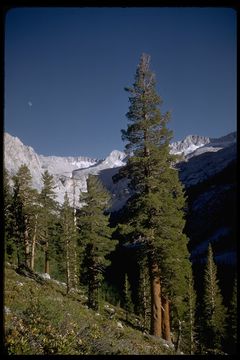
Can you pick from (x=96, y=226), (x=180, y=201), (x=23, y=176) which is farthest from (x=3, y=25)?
(x=23, y=176)

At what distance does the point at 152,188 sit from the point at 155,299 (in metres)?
5.49

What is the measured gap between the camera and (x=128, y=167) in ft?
57.7

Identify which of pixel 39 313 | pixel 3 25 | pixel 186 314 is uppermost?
pixel 3 25

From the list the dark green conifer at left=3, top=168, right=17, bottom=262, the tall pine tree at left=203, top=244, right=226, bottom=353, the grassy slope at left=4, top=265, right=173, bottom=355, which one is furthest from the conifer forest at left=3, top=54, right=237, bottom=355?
the tall pine tree at left=203, top=244, right=226, bottom=353

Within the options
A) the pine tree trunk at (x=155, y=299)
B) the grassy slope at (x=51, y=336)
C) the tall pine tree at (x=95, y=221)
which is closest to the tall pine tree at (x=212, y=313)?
the tall pine tree at (x=95, y=221)

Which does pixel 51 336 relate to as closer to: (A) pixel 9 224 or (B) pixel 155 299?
(B) pixel 155 299

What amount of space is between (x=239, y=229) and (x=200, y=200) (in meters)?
175

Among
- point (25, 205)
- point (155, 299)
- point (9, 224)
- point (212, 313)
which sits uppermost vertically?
point (25, 205)

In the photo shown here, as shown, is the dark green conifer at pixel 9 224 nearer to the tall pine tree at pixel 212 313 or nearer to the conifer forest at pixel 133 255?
the conifer forest at pixel 133 255

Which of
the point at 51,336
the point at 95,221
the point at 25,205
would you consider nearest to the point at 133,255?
the point at 51,336

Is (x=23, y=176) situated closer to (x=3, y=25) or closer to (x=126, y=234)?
(x=126, y=234)

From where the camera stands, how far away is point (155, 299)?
55.3 ft

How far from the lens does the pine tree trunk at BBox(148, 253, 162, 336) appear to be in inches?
658

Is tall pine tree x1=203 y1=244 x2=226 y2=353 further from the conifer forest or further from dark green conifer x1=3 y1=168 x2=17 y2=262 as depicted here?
dark green conifer x1=3 y1=168 x2=17 y2=262
